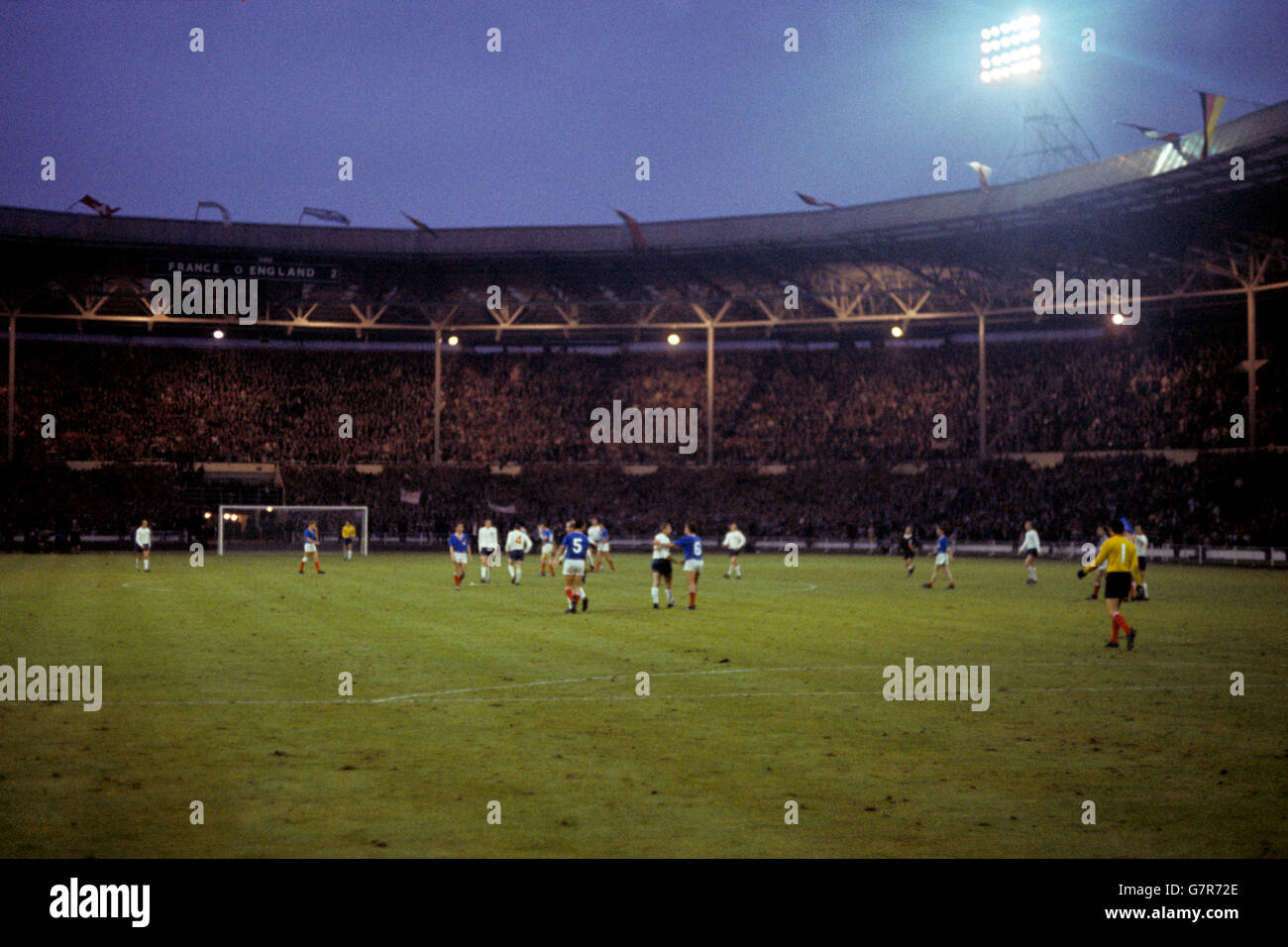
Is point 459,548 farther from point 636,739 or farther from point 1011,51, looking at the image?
point 1011,51

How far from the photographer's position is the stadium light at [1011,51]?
51750mm

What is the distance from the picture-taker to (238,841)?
6.98 metres

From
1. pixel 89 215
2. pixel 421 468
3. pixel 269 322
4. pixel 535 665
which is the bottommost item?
pixel 535 665

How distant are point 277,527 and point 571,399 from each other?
884 inches

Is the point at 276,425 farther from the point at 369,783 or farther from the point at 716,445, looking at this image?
the point at 369,783

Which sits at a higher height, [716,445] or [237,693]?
[716,445]

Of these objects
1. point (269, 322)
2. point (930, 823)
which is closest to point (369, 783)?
point (930, 823)

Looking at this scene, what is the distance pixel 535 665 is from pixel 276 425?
181ft

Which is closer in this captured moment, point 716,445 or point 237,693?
point 237,693

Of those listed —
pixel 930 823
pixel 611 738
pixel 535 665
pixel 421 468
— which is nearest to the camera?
pixel 930 823

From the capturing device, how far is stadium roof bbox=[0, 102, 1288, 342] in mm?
48281

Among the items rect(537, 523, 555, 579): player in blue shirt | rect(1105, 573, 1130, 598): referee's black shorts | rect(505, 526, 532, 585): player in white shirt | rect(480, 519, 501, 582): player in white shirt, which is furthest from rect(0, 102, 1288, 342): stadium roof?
rect(1105, 573, 1130, 598): referee's black shorts
